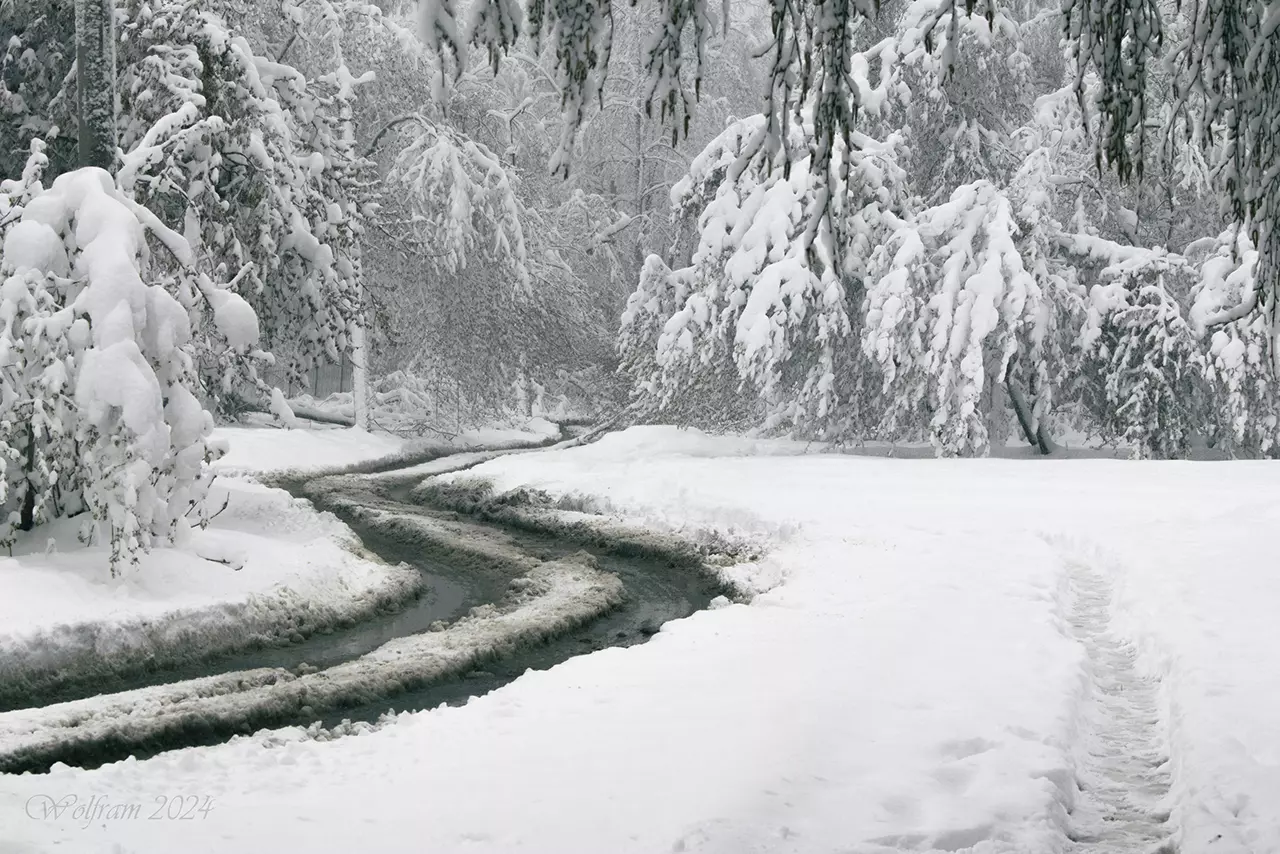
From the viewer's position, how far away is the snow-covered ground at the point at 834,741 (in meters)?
3.91

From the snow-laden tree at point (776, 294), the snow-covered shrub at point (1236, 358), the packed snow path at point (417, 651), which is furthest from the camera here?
the snow-laden tree at point (776, 294)

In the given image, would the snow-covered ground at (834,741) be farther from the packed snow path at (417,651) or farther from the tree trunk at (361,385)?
the tree trunk at (361,385)

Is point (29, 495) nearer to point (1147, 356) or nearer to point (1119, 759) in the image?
point (1119, 759)

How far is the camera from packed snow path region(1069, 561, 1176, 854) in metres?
3.99

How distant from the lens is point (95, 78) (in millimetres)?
8953

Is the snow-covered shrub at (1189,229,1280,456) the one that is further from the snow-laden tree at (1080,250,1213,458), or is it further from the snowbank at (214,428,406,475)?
the snowbank at (214,428,406,475)

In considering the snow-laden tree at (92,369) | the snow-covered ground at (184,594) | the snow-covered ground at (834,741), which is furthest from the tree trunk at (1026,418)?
the snow-laden tree at (92,369)

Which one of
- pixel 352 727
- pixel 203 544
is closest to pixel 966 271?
pixel 203 544

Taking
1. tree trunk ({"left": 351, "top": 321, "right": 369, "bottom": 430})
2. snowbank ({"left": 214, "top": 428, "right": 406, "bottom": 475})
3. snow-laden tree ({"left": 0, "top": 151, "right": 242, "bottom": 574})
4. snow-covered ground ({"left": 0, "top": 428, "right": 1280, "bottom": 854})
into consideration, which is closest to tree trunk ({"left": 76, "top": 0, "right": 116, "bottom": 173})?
snow-laden tree ({"left": 0, "top": 151, "right": 242, "bottom": 574})

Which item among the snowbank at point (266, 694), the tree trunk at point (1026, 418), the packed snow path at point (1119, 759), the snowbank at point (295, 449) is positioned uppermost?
the tree trunk at point (1026, 418)

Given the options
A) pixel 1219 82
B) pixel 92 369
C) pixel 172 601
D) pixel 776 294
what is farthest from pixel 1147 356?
pixel 92 369

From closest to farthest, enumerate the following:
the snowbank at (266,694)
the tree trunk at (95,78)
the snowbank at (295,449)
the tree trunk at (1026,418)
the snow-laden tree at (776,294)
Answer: the snowbank at (266,694), the tree trunk at (95,78), the snow-laden tree at (776,294), the snowbank at (295,449), the tree trunk at (1026,418)

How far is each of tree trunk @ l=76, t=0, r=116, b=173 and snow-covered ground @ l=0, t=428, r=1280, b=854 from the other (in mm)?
6008

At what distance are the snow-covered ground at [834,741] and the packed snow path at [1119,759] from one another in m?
0.02
